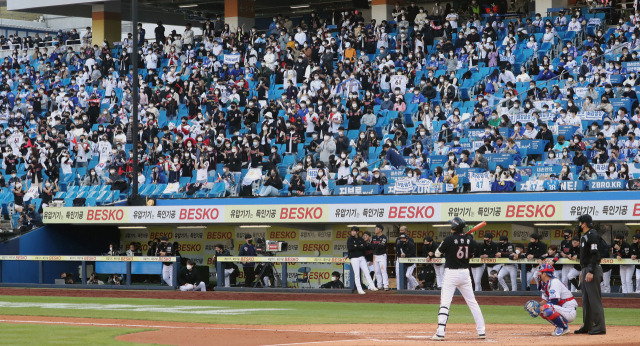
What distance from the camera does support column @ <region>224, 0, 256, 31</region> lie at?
133 ft

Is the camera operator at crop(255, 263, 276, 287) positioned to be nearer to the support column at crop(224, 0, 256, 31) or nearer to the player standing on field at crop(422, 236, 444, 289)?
the player standing on field at crop(422, 236, 444, 289)

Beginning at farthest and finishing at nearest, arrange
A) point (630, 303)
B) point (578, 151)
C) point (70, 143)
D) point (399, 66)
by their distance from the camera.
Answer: point (70, 143), point (399, 66), point (578, 151), point (630, 303)

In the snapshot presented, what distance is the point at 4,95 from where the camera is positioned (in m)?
39.6

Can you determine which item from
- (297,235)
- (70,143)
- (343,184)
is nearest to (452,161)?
(343,184)

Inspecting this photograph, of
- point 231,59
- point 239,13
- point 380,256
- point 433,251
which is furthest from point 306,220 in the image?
point 239,13

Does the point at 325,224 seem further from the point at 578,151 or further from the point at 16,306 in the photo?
the point at 16,306

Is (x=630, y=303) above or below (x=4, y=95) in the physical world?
below

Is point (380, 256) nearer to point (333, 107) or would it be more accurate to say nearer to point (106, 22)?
point (333, 107)

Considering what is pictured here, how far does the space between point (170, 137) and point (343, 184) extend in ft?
25.0

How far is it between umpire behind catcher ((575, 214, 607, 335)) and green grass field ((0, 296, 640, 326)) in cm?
231

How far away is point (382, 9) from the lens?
36625 mm

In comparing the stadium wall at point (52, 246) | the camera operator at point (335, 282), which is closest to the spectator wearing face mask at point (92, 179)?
the stadium wall at point (52, 246)

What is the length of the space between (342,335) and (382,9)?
24060 mm

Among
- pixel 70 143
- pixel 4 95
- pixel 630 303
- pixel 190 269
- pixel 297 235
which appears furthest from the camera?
pixel 4 95
